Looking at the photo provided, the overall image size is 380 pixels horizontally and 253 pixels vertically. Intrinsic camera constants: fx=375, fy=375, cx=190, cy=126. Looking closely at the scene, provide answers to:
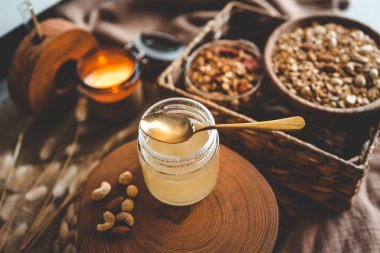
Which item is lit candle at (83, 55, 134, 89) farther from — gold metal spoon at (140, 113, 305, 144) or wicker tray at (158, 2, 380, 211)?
gold metal spoon at (140, 113, 305, 144)

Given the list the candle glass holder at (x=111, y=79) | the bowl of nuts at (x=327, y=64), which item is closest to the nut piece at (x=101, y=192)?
the candle glass holder at (x=111, y=79)

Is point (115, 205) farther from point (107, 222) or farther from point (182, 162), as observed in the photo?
point (182, 162)

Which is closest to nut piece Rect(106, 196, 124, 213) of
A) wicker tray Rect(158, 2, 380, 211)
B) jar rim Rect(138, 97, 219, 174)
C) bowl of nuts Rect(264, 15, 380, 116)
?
jar rim Rect(138, 97, 219, 174)

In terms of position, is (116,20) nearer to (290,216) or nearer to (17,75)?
(17,75)

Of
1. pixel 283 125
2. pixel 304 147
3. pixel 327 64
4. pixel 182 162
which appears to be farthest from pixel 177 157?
pixel 327 64

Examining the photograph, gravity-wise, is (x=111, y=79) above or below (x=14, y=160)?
above

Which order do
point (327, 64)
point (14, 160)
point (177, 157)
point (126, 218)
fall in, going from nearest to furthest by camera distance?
point (177, 157), point (126, 218), point (327, 64), point (14, 160)

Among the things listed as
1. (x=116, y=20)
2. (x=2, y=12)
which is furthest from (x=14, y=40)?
(x=116, y=20)

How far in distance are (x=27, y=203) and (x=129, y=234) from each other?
369 mm

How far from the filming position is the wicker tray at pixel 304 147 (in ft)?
2.40

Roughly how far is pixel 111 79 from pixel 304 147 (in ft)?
1.70

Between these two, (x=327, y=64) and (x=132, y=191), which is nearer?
(x=132, y=191)

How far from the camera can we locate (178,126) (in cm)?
60

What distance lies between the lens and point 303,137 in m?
0.84
